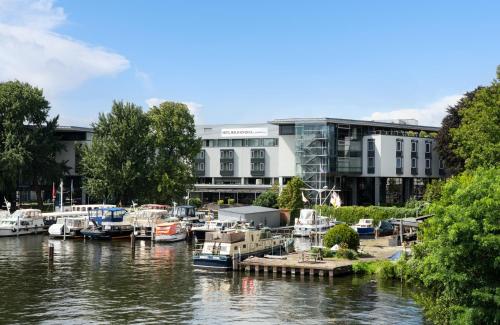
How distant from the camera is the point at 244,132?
133875mm

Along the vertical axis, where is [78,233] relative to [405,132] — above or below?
below

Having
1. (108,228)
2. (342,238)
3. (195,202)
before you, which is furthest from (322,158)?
(342,238)

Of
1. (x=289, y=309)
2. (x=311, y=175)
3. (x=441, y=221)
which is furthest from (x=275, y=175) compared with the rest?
(x=441, y=221)

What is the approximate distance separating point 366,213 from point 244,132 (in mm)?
43626

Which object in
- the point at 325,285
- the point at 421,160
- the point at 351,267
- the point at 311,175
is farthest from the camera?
the point at 421,160

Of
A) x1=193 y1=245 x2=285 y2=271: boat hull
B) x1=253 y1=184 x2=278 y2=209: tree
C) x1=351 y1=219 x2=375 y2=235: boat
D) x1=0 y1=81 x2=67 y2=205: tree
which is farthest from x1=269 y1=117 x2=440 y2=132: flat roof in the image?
x1=193 y1=245 x2=285 y2=271: boat hull

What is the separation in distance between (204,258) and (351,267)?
1325cm

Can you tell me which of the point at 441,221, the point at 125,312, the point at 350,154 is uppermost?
the point at 350,154

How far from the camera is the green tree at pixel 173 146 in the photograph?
112 meters

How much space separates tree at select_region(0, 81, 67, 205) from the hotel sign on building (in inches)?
1331

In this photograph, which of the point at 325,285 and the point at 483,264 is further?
the point at 325,285

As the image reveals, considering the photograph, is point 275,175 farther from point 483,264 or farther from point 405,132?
point 483,264

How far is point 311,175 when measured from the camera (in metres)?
113

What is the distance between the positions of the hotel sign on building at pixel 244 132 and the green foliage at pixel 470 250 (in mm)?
103969
